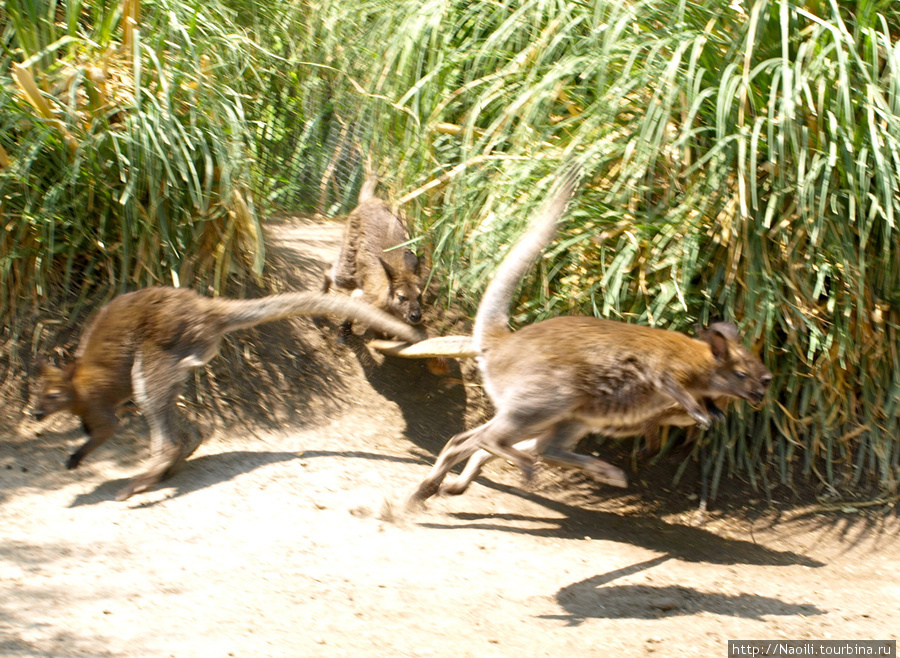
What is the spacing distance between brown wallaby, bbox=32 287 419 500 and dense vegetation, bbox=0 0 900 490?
0.68 metres

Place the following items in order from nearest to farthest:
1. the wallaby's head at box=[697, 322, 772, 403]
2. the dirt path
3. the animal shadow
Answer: the dirt path → the wallaby's head at box=[697, 322, 772, 403] → the animal shadow

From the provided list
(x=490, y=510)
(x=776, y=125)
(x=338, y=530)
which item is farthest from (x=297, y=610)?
(x=776, y=125)

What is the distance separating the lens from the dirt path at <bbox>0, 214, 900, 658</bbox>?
13.5 ft

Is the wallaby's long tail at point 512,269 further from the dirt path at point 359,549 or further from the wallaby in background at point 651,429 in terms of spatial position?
the dirt path at point 359,549

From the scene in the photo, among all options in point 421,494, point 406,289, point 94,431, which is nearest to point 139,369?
point 94,431

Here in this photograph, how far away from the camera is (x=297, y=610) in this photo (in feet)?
13.9

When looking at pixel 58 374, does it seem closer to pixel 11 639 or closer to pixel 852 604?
pixel 11 639

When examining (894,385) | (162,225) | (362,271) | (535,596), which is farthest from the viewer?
(362,271)

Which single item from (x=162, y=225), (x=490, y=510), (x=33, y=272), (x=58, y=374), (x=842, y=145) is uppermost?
(x=842, y=145)

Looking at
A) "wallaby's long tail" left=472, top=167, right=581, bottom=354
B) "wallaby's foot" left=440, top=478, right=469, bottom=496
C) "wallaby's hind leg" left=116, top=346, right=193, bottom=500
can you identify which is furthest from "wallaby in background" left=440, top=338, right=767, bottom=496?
"wallaby's hind leg" left=116, top=346, right=193, bottom=500

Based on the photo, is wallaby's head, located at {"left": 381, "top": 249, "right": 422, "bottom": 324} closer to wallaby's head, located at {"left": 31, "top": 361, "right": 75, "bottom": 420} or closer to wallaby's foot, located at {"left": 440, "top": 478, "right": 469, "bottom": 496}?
wallaby's foot, located at {"left": 440, "top": 478, "right": 469, "bottom": 496}

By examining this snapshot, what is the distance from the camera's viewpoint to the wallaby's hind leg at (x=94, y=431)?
549cm

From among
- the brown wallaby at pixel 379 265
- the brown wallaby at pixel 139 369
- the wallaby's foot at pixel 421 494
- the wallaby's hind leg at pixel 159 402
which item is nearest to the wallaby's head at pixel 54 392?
the brown wallaby at pixel 139 369

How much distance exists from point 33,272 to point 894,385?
227 inches
